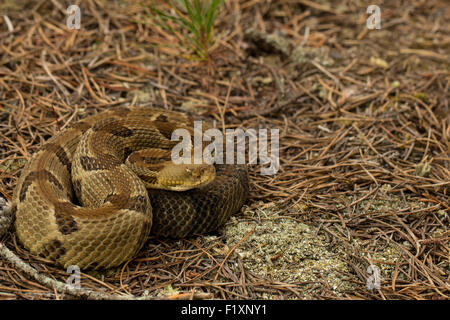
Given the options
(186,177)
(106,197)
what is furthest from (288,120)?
(106,197)

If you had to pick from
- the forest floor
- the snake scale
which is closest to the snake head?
the snake scale

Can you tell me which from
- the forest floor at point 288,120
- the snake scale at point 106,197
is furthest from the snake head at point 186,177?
the forest floor at point 288,120

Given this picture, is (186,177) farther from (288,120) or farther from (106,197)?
(288,120)

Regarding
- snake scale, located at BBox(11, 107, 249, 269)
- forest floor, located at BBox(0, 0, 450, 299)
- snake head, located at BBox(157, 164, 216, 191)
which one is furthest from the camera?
snake head, located at BBox(157, 164, 216, 191)

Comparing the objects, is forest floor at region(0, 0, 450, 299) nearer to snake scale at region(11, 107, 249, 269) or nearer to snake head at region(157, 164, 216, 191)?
snake scale at region(11, 107, 249, 269)
